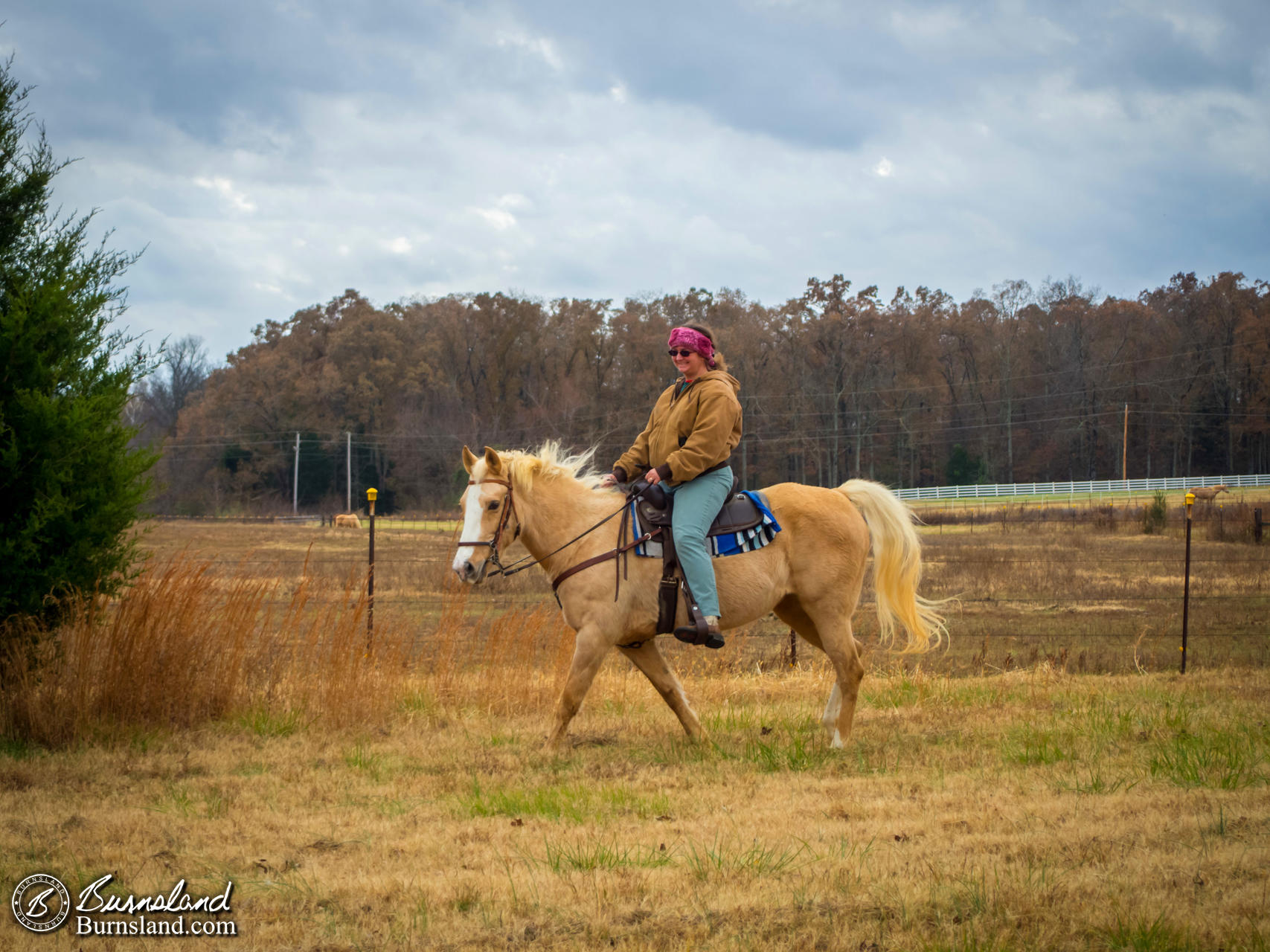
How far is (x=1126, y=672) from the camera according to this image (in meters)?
10.1

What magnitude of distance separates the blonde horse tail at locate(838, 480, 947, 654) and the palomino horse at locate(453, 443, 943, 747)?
0.14 metres

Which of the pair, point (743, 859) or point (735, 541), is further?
point (735, 541)

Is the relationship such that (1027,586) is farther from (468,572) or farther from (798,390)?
(798,390)

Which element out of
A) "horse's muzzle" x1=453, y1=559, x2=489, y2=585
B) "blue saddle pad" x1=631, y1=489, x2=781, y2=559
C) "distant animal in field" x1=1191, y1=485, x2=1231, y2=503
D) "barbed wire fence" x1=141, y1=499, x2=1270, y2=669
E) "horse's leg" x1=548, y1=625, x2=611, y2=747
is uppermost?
"distant animal in field" x1=1191, y1=485, x2=1231, y2=503

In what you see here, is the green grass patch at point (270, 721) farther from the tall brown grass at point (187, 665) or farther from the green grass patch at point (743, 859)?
the green grass patch at point (743, 859)

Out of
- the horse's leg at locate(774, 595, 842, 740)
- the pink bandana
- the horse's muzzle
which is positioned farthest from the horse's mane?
the horse's leg at locate(774, 595, 842, 740)

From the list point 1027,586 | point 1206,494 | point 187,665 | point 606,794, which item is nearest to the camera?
point 606,794

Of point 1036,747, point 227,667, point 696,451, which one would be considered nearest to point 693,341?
point 696,451

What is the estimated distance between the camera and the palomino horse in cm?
627

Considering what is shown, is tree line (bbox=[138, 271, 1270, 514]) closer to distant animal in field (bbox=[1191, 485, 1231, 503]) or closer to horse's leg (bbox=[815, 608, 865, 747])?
distant animal in field (bbox=[1191, 485, 1231, 503])

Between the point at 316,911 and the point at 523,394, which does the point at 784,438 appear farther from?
the point at 316,911

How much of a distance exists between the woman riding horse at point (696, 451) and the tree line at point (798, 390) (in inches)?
1931

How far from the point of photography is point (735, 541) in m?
6.48

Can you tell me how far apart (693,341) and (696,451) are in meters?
0.82
